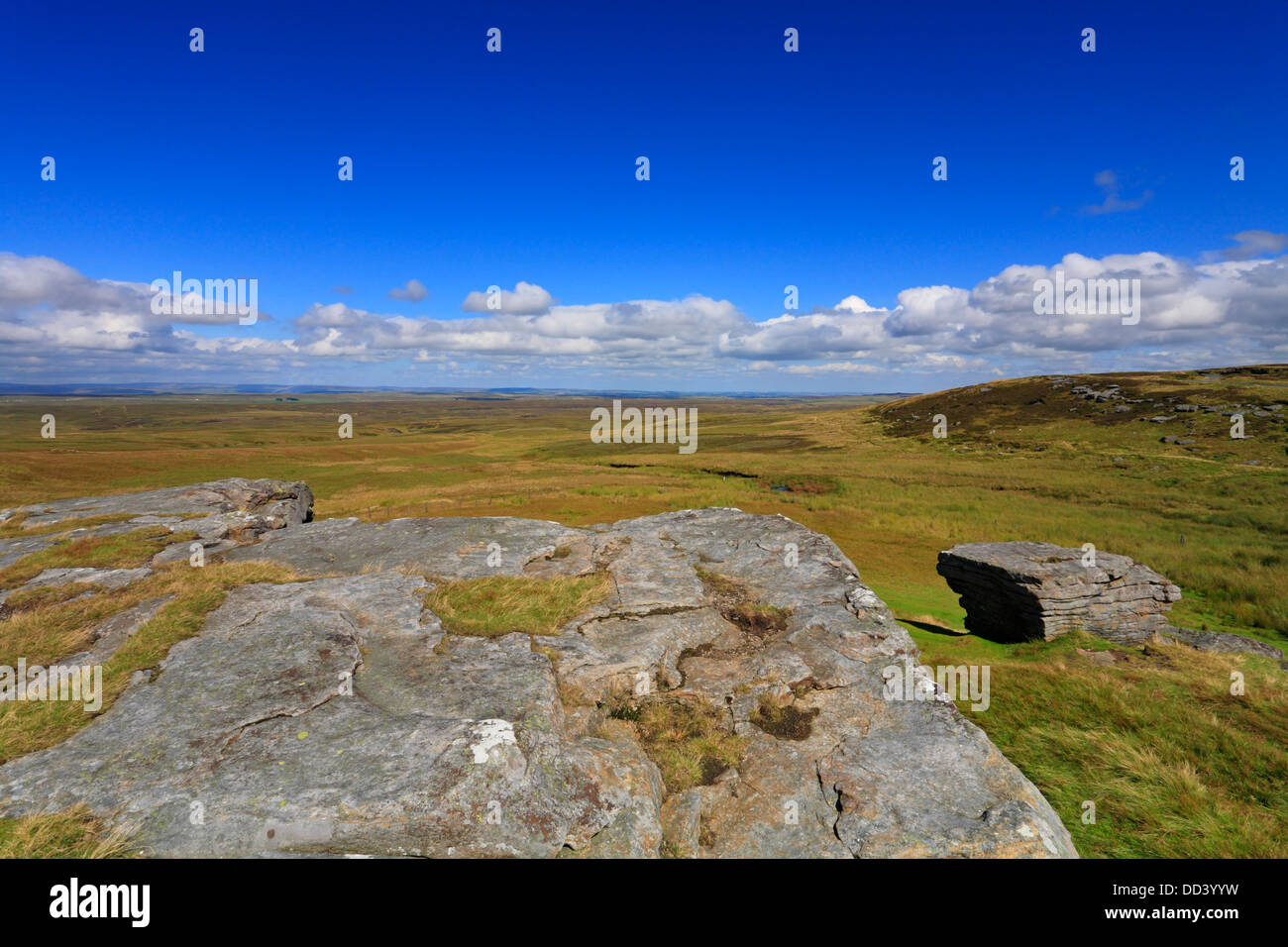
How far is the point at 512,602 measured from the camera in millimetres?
10500

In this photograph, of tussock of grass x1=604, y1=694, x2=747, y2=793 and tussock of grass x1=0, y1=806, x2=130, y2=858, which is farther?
tussock of grass x1=604, y1=694, x2=747, y2=793

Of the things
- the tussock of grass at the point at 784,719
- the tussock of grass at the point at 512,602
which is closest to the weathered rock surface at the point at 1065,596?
the tussock of grass at the point at 784,719

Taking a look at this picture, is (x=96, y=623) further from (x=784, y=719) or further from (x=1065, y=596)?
(x=1065, y=596)

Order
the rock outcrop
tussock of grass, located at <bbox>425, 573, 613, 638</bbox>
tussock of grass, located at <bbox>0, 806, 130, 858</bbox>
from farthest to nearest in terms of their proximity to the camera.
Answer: tussock of grass, located at <bbox>425, 573, 613, 638</bbox>, the rock outcrop, tussock of grass, located at <bbox>0, 806, 130, 858</bbox>

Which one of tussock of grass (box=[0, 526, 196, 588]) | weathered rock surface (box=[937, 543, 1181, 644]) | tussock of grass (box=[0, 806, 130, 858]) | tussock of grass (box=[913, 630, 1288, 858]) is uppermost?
tussock of grass (box=[0, 526, 196, 588])

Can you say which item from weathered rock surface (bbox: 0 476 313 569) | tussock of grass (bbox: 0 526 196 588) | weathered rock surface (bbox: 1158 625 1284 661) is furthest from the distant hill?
tussock of grass (bbox: 0 526 196 588)

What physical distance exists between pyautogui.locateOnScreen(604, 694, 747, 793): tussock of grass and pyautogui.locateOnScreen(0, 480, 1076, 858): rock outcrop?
0.10 meters

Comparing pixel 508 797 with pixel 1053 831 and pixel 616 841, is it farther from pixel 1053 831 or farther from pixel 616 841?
pixel 1053 831

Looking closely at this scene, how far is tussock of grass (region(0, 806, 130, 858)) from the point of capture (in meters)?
4.46

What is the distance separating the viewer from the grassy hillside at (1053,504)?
8844 mm

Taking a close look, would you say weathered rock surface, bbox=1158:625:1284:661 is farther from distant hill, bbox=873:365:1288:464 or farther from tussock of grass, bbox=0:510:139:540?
distant hill, bbox=873:365:1288:464

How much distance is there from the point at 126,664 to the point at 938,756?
1124 centimetres

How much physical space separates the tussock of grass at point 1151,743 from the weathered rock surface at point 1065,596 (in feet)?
3.59

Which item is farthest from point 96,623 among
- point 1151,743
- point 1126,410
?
point 1126,410
